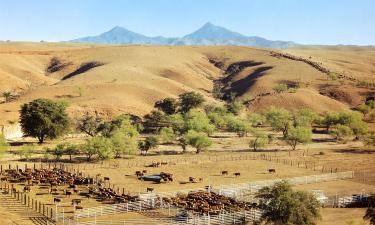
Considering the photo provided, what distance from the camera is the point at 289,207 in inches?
1278

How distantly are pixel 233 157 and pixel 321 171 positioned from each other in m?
14.3

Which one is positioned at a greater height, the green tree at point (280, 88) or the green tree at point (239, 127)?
the green tree at point (280, 88)

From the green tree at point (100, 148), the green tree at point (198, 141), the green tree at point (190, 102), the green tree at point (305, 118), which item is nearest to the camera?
the green tree at point (100, 148)

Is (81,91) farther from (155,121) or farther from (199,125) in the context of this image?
(199,125)

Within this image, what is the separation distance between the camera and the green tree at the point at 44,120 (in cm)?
7569

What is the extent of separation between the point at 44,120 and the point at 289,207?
2047 inches

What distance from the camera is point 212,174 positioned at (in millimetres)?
59438

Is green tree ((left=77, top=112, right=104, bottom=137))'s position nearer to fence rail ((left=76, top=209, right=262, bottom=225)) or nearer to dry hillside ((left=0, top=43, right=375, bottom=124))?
dry hillside ((left=0, top=43, right=375, bottom=124))

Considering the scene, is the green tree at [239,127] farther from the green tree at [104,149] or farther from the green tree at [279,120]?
the green tree at [104,149]

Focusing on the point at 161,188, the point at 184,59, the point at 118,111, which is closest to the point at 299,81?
the point at 184,59

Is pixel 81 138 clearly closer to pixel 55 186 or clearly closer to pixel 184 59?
pixel 55 186

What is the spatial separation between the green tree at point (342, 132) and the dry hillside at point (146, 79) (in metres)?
29.7

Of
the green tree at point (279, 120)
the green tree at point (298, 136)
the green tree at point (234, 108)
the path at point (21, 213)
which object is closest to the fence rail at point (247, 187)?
the path at point (21, 213)

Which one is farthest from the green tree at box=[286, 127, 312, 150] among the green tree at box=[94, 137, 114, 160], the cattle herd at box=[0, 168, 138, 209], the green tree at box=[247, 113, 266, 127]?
the cattle herd at box=[0, 168, 138, 209]
